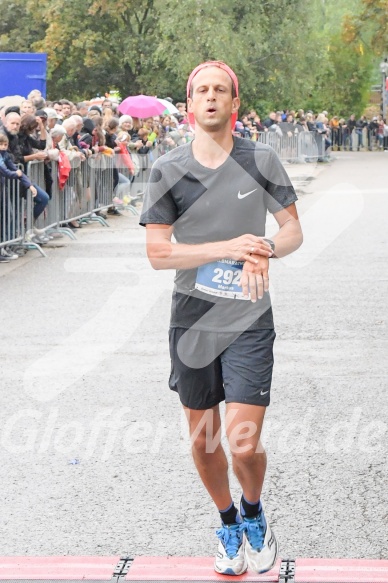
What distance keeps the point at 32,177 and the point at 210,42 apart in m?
31.6

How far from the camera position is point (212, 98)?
4344 millimetres

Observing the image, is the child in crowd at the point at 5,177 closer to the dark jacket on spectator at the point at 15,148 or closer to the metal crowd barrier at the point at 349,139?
the dark jacket on spectator at the point at 15,148

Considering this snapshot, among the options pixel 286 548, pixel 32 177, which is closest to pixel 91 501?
pixel 286 548

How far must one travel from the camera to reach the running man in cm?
440

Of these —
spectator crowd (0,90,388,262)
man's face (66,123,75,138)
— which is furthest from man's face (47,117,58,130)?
man's face (66,123,75,138)

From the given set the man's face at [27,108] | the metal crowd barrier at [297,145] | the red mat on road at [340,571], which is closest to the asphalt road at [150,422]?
the red mat on road at [340,571]

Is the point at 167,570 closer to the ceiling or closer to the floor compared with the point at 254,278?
closer to the floor

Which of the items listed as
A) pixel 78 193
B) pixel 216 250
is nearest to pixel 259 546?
pixel 216 250

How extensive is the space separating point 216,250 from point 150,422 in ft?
9.84

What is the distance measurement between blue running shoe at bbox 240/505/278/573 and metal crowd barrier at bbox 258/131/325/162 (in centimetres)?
3552

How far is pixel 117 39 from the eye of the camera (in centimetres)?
5119

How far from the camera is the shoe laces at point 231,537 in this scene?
463 cm

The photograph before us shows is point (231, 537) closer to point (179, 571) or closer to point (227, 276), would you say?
point (179, 571)

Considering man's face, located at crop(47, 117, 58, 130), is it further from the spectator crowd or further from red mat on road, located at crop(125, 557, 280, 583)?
red mat on road, located at crop(125, 557, 280, 583)
